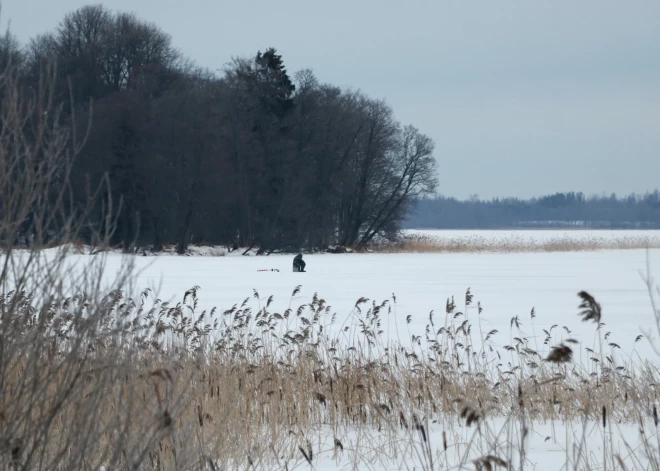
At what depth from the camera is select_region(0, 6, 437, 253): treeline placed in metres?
43.9

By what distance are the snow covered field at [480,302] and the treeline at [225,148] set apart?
488 inches

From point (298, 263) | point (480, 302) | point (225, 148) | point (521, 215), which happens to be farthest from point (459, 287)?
point (521, 215)

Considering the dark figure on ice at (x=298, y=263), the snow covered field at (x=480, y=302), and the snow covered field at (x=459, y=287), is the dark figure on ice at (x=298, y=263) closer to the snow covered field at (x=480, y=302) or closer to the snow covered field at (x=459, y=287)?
the snow covered field at (x=480, y=302)

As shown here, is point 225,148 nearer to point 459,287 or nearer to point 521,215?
point 459,287

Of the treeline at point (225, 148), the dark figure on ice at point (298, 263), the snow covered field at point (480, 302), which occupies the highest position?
the treeline at point (225, 148)

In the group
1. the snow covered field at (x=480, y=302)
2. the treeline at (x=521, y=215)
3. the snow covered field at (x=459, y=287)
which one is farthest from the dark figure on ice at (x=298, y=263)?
the treeline at (x=521, y=215)

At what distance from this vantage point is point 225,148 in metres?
46.8

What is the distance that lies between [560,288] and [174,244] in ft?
93.3

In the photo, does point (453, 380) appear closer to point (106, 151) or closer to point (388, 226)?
point (106, 151)

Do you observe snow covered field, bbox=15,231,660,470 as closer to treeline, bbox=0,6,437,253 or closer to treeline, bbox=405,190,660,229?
treeline, bbox=0,6,437,253

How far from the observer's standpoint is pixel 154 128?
1732 inches

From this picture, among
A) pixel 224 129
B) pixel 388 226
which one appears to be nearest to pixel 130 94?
pixel 224 129

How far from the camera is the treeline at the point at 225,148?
43906 millimetres

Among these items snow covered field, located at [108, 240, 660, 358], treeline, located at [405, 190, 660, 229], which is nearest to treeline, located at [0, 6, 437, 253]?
snow covered field, located at [108, 240, 660, 358]
